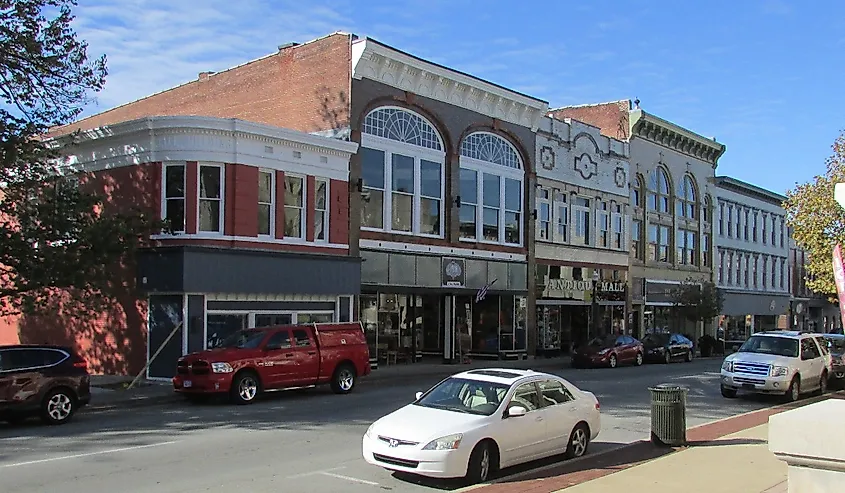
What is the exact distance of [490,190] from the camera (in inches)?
1387

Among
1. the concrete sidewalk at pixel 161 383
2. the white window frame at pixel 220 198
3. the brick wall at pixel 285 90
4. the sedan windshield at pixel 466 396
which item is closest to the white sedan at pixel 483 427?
the sedan windshield at pixel 466 396

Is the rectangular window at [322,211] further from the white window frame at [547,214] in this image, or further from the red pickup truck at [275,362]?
the white window frame at [547,214]

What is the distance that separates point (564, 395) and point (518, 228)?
24.6m

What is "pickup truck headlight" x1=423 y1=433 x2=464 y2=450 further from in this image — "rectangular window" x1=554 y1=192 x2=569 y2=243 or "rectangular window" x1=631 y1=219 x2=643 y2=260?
"rectangular window" x1=631 y1=219 x2=643 y2=260

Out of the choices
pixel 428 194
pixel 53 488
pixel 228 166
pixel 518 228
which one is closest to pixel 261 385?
pixel 228 166

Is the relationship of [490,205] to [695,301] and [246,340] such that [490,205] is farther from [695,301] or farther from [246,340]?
[695,301]

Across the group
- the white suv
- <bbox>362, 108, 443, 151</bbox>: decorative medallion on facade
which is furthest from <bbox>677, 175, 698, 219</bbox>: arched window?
the white suv

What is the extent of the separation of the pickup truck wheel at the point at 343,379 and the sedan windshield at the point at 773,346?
10.2 m

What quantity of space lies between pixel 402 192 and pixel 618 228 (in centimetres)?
1755

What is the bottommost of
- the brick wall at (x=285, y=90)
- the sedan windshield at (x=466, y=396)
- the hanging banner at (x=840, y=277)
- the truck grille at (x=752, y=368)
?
the truck grille at (x=752, y=368)

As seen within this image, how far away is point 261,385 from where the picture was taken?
19.4 meters

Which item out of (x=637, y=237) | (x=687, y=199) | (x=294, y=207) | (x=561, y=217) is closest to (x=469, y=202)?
(x=561, y=217)

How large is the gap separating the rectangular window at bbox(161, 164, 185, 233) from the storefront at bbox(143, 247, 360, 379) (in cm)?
117

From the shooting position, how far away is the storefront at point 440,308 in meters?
30.8
